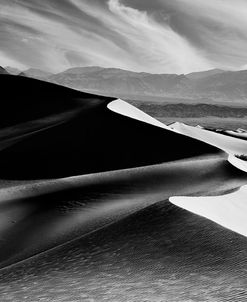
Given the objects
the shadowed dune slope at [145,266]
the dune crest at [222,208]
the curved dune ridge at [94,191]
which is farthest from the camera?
the dune crest at [222,208]

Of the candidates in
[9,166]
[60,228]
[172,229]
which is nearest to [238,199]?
[172,229]

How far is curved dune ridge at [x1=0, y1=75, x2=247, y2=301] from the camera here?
3.94m

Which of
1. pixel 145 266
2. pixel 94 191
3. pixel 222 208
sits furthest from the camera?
pixel 94 191

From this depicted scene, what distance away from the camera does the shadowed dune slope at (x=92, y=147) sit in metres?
9.48

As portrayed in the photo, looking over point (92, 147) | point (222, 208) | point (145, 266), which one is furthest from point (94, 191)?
point (145, 266)

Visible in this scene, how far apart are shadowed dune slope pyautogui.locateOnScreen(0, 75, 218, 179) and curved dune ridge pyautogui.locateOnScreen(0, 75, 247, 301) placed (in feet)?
0.08

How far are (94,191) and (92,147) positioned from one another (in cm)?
306

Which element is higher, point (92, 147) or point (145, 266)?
point (92, 147)

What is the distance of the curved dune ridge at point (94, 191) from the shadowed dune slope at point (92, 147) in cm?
2

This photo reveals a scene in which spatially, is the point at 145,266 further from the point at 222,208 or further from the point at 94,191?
the point at 94,191

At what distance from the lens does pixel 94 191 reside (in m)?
7.66

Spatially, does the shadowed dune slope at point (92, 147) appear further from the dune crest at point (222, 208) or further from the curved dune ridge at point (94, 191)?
the dune crest at point (222, 208)

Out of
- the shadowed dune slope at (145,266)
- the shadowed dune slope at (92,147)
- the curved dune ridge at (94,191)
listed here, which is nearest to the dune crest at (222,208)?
the curved dune ridge at (94,191)

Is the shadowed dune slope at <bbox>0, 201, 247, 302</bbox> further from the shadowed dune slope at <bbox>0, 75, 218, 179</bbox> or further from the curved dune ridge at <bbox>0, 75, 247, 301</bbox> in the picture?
the shadowed dune slope at <bbox>0, 75, 218, 179</bbox>
